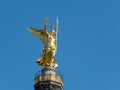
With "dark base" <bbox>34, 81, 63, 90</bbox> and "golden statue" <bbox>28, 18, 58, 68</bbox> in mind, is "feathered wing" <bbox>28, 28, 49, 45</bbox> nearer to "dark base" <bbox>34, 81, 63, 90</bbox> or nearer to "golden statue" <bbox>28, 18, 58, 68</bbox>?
"golden statue" <bbox>28, 18, 58, 68</bbox>

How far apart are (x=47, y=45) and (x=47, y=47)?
0.27 m

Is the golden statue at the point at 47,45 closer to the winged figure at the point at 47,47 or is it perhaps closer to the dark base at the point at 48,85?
the winged figure at the point at 47,47

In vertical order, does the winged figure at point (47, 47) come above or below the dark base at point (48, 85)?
above

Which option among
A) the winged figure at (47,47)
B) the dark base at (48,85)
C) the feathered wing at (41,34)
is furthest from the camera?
the feathered wing at (41,34)

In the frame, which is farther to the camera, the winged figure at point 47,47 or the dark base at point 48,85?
the winged figure at point 47,47

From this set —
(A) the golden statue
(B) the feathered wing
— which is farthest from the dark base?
(B) the feathered wing

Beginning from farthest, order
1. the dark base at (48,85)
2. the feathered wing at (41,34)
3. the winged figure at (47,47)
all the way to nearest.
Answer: the feathered wing at (41,34) → the winged figure at (47,47) → the dark base at (48,85)

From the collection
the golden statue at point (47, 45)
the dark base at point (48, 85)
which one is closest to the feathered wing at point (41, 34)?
the golden statue at point (47, 45)

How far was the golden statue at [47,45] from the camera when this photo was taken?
5666 cm

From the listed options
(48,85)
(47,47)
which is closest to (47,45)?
(47,47)

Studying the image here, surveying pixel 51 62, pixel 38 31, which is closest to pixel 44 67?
pixel 51 62

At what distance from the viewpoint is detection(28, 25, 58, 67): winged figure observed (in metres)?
56.6

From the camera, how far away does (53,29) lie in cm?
5850

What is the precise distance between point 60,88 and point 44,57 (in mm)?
3936
